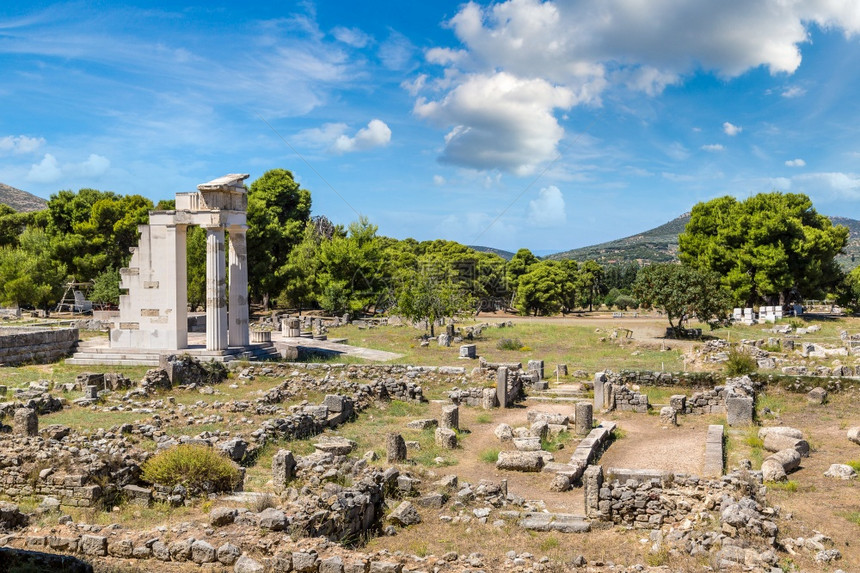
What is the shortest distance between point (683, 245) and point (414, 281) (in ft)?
92.5

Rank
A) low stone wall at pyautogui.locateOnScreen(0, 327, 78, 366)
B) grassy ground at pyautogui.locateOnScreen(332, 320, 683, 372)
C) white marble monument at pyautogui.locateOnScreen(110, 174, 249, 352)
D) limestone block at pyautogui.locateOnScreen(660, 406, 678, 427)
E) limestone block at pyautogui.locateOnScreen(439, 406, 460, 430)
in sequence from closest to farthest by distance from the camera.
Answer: limestone block at pyautogui.locateOnScreen(439, 406, 460, 430)
limestone block at pyautogui.locateOnScreen(660, 406, 678, 427)
low stone wall at pyautogui.locateOnScreen(0, 327, 78, 366)
white marble monument at pyautogui.locateOnScreen(110, 174, 249, 352)
grassy ground at pyautogui.locateOnScreen(332, 320, 683, 372)

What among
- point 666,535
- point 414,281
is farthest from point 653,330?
point 666,535

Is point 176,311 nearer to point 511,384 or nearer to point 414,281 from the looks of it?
point 511,384

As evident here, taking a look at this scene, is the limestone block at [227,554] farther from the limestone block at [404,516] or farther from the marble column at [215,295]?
the marble column at [215,295]

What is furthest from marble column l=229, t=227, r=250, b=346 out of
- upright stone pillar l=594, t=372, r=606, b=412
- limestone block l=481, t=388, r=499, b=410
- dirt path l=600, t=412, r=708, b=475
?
dirt path l=600, t=412, r=708, b=475

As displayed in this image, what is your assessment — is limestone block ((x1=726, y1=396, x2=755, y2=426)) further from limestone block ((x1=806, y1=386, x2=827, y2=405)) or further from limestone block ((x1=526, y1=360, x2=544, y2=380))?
limestone block ((x1=526, y1=360, x2=544, y2=380))

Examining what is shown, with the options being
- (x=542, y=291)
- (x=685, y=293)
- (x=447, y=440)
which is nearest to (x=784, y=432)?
(x=447, y=440)

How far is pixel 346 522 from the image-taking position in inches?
399

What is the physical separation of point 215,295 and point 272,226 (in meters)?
27.7

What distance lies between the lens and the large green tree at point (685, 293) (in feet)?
128

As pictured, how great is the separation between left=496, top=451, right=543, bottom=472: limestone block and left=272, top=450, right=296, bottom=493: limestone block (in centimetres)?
A: 469

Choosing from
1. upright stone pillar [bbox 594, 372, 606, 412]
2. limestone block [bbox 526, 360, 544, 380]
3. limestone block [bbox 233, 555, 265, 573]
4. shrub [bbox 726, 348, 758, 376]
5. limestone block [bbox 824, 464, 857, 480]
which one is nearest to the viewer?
limestone block [bbox 233, 555, 265, 573]

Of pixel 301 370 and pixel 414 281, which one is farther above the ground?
pixel 414 281

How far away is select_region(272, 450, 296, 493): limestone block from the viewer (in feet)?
42.1
